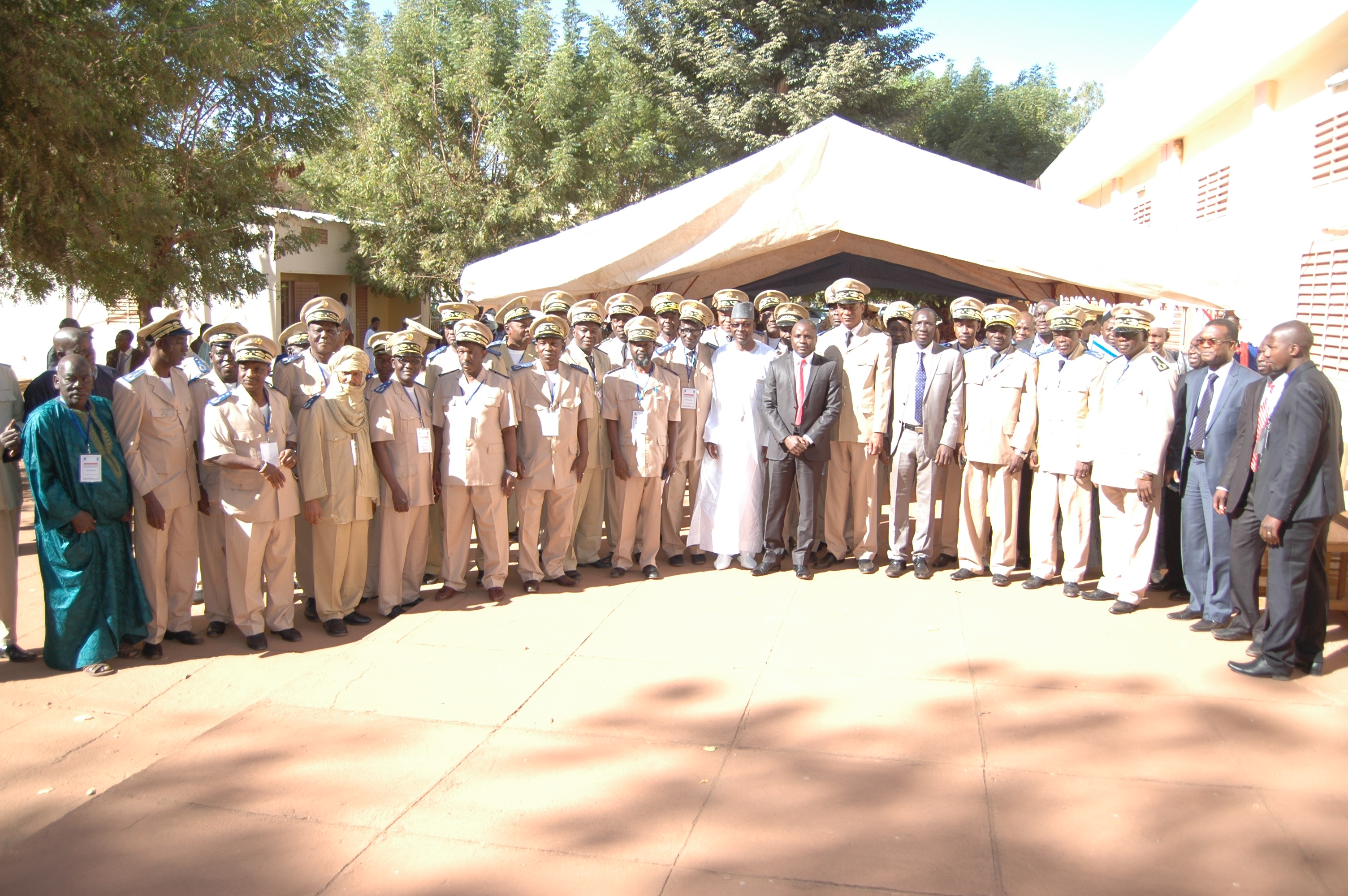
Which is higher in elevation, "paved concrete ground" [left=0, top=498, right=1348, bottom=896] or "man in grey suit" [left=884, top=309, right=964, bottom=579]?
"man in grey suit" [left=884, top=309, right=964, bottom=579]

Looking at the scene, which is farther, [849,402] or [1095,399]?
[849,402]

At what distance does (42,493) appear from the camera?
16.6ft

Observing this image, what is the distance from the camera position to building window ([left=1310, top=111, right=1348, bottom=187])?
7500mm

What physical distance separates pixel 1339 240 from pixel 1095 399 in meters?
3.19

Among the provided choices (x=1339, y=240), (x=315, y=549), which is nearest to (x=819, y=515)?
(x=315, y=549)

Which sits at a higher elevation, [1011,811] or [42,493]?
[42,493]

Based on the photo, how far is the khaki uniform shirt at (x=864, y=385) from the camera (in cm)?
696

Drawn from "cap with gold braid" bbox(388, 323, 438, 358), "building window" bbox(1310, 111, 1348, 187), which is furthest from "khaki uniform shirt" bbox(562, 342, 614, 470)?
"building window" bbox(1310, 111, 1348, 187)

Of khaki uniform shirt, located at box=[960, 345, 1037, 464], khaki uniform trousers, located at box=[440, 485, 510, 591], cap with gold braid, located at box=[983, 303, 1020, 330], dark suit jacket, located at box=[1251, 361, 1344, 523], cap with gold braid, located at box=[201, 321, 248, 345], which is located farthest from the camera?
cap with gold braid, located at box=[983, 303, 1020, 330]

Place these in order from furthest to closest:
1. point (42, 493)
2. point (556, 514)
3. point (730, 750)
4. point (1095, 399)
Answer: point (556, 514) < point (1095, 399) < point (42, 493) < point (730, 750)

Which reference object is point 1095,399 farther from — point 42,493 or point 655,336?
point 42,493

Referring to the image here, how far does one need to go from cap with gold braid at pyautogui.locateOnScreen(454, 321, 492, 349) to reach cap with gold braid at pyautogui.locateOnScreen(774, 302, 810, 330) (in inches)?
90.8

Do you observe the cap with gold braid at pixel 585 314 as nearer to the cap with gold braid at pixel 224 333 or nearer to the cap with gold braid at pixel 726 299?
the cap with gold braid at pixel 726 299

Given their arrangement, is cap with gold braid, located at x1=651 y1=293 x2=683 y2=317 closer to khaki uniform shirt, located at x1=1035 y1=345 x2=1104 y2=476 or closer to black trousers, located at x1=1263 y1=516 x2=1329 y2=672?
khaki uniform shirt, located at x1=1035 y1=345 x2=1104 y2=476
